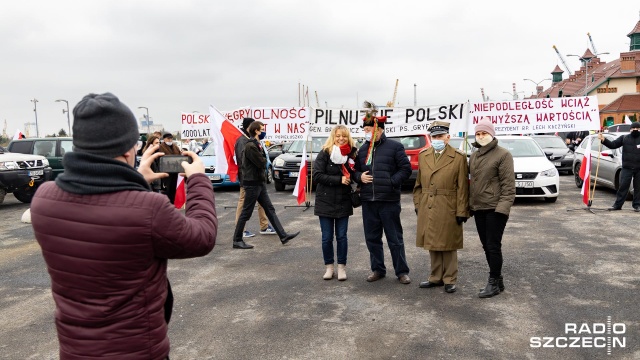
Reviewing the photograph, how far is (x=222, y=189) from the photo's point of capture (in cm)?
1805

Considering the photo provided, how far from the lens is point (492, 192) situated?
5688mm

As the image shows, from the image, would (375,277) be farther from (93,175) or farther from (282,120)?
(282,120)

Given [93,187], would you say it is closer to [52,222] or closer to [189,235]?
[52,222]

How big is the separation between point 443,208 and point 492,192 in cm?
56

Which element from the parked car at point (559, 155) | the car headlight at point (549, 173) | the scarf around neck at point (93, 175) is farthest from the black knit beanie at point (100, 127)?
the parked car at point (559, 155)

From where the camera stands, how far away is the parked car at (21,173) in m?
14.1

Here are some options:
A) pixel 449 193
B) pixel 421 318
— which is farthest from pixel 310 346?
pixel 449 193

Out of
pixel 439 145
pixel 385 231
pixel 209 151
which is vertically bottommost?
pixel 385 231

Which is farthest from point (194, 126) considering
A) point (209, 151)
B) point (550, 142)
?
point (550, 142)

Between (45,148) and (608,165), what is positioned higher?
(45,148)

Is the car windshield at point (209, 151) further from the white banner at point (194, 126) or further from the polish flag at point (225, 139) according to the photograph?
the polish flag at point (225, 139)

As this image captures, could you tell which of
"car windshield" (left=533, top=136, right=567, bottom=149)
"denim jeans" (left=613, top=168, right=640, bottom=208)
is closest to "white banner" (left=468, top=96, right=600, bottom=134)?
"denim jeans" (left=613, top=168, right=640, bottom=208)

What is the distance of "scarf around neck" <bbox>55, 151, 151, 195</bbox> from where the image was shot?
191 cm

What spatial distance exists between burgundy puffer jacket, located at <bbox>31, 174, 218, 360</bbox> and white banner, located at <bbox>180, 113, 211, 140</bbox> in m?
15.9
